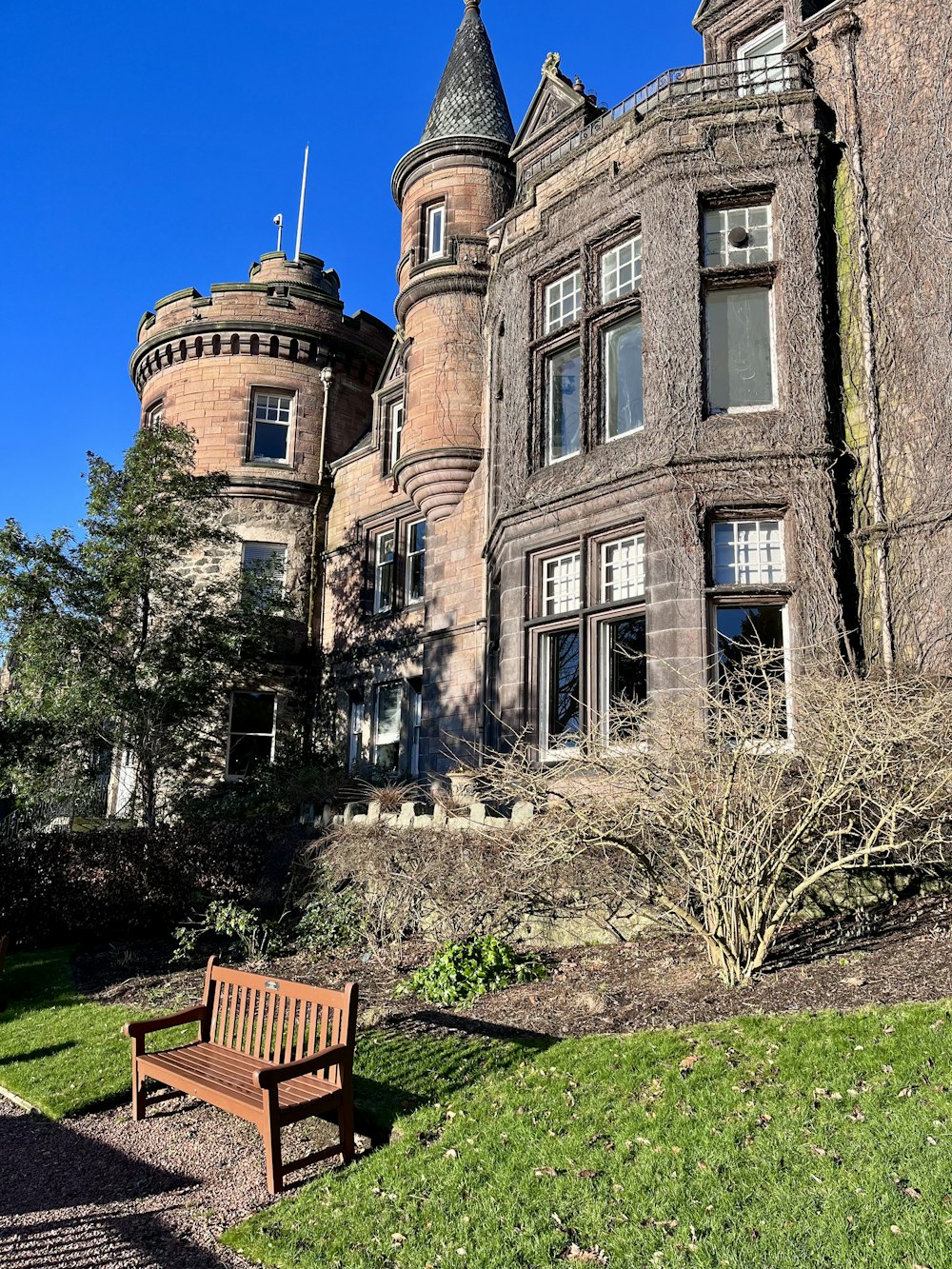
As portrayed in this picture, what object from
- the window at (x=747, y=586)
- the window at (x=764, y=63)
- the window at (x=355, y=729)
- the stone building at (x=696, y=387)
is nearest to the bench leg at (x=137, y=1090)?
the stone building at (x=696, y=387)

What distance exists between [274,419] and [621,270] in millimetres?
12455

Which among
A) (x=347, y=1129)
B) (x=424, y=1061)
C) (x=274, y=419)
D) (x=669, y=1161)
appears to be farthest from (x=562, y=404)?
(x=274, y=419)

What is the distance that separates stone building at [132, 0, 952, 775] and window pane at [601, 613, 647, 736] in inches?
1.4

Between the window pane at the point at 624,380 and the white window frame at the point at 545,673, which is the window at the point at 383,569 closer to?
the white window frame at the point at 545,673

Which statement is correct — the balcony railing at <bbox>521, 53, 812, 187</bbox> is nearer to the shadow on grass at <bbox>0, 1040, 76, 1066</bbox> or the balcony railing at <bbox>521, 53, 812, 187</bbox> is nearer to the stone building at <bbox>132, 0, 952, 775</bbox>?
the stone building at <bbox>132, 0, 952, 775</bbox>

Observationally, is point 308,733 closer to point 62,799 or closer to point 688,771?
point 62,799

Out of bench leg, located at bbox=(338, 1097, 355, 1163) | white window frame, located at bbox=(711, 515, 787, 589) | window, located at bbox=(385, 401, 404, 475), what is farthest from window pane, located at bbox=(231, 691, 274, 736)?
bench leg, located at bbox=(338, 1097, 355, 1163)

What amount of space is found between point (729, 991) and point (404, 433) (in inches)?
524

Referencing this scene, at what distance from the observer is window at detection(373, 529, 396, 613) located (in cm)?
2147

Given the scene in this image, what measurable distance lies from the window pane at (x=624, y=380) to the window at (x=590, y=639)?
176cm

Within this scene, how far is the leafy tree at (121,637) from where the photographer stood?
53.5 feet

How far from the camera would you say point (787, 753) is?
773cm

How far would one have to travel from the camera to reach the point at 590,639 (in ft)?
42.4

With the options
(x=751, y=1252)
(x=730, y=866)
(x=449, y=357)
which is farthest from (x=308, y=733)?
(x=751, y=1252)
